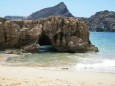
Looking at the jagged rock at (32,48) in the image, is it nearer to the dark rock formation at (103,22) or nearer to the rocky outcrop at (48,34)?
the rocky outcrop at (48,34)

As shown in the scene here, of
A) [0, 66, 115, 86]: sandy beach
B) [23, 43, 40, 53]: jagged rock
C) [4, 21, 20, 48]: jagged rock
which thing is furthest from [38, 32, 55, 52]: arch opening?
[0, 66, 115, 86]: sandy beach

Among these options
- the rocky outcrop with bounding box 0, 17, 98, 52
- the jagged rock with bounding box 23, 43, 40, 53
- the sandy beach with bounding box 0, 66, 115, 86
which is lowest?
the sandy beach with bounding box 0, 66, 115, 86

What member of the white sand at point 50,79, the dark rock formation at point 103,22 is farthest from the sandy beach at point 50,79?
the dark rock formation at point 103,22

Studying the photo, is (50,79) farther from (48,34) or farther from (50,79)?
(48,34)

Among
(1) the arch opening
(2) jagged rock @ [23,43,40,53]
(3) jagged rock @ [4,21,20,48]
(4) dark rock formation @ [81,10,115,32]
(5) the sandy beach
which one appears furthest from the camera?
(4) dark rock formation @ [81,10,115,32]

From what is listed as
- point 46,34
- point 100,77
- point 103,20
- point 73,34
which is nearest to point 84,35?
point 73,34

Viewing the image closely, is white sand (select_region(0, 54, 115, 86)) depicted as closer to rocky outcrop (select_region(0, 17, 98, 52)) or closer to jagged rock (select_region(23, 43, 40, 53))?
jagged rock (select_region(23, 43, 40, 53))

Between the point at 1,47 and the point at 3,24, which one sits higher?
the point at 3,24

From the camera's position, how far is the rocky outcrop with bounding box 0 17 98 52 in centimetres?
2991

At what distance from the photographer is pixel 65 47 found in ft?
102

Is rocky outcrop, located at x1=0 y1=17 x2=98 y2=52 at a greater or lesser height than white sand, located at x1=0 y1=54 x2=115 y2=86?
greater

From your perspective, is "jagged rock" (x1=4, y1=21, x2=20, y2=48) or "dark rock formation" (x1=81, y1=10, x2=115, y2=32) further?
"dark rock formation" (x1=81, y1=10, x2=115, y2=32)

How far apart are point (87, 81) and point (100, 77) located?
1.53 metres

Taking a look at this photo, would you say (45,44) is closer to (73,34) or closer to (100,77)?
(73,34)
